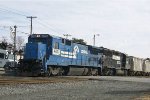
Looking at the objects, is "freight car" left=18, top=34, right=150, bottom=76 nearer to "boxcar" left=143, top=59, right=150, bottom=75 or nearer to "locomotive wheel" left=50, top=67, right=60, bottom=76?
"locomotive wheel" left=50, top=67, right=60, bottom=76

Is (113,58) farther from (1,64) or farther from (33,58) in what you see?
(33,58)

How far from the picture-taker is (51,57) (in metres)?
35.8

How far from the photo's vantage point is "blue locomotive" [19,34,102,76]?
34531 mm

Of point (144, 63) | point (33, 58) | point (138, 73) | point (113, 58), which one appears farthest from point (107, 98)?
point (144, 63)

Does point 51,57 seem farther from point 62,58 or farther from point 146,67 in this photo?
point 146,67

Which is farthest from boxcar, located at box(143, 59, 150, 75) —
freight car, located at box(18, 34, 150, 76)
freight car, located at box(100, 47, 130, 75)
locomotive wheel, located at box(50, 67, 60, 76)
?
locomotive wheel, located at box(50, 67, 60, 76)

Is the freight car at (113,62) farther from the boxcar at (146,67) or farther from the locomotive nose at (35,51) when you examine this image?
the locomotive nose at (35,51)

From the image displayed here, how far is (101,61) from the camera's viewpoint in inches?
1880

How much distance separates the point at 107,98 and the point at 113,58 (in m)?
37.0

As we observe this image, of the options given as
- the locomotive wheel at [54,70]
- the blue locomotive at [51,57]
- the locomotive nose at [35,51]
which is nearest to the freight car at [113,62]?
the blue locomotive at [51,57]

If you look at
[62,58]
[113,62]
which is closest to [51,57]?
[62,58]

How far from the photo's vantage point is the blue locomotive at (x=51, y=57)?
1359 inches

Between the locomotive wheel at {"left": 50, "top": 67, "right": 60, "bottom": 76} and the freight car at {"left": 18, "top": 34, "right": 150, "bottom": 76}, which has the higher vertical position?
the freight car at {"left": 18, "top": 34, "right": 150, "bottom": 76}

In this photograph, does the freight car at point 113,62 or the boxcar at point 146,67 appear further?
the boxcar at point 146,67
